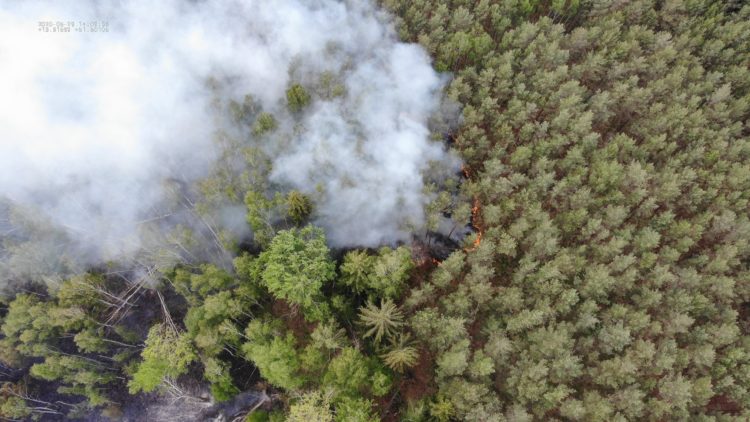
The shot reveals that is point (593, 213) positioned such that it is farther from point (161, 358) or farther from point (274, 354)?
point (161, 358)

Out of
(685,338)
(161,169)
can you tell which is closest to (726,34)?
(685,338)

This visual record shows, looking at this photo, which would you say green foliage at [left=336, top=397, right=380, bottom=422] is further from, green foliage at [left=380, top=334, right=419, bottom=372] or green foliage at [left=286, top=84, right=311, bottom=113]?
green foliage at [left=286, top=84, right=311, bottom=113]

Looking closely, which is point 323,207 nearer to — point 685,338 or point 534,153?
point 534,153

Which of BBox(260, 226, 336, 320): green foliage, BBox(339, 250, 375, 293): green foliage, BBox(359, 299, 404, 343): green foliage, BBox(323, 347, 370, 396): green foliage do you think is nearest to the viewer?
BBox(323, 347, 370, 396): green foliage

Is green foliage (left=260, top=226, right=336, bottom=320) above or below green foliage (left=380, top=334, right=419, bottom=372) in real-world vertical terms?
above

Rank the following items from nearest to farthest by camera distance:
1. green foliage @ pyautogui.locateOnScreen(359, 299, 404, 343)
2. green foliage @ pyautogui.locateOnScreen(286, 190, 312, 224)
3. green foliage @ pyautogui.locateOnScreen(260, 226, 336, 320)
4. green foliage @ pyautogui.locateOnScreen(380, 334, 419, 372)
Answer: green foliage @ pyautogui.locateOnScreen(260, 226, 336, 320)
green foliage @ pyautogui.locateOnScreen(380, 334, 419, 372)
green foliage @ pyautogui.locateOnScreen(359, 299, 404, 343)
green foliage @ pyautogui.locateOnScreen(286, 190, 312, 224)

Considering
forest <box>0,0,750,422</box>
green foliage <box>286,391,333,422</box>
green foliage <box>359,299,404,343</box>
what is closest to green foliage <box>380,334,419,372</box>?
forest <box>0,0,750,422</box>
